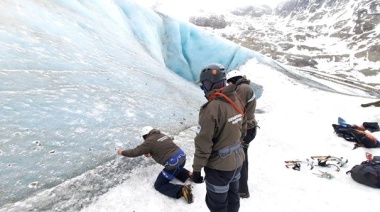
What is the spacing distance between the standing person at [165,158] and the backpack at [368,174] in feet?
14.9

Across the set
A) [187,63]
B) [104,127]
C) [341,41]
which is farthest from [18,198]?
[341,41]

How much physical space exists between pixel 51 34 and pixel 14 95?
3.95 m

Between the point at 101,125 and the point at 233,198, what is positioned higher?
the point at 233,198

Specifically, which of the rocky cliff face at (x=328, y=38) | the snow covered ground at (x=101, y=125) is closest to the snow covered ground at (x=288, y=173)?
the snow covered ground at (x=101, y=125)

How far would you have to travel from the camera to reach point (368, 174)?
7.43 m

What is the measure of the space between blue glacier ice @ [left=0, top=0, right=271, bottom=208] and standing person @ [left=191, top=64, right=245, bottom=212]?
92.1 inches

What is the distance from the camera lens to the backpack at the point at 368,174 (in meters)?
7.30

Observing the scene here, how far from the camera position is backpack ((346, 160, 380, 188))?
7.30 metres

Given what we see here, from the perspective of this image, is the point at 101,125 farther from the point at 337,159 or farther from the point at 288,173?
the point at 337,159

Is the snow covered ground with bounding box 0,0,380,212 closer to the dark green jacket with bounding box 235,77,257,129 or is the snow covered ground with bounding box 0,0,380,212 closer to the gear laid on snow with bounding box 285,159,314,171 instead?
the gear laid on snow with bounding box 285,159,314,171

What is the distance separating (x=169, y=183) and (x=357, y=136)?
7.43 metres

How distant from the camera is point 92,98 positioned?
325 inches

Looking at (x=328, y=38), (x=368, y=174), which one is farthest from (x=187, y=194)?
(x=328, y=38)

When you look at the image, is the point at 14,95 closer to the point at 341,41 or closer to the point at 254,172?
the point at 254,172
